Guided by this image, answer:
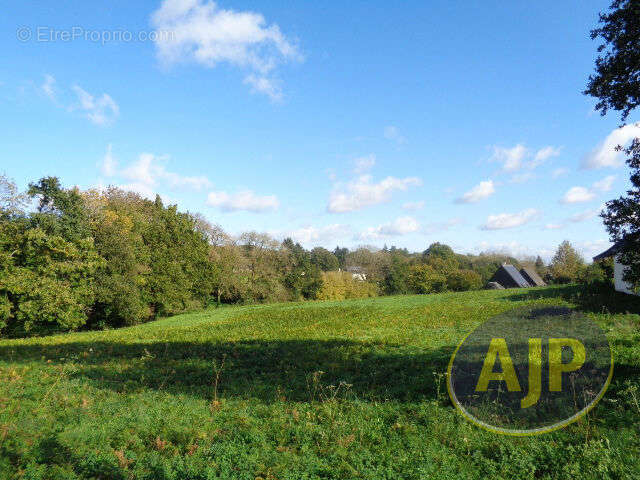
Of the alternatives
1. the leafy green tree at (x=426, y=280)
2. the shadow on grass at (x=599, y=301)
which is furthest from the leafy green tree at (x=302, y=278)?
the shadow on grass at (x=599, y=301)

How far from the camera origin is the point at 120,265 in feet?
99.7

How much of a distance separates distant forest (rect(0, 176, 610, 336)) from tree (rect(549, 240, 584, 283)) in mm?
258

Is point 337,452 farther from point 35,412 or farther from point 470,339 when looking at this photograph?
point 470,339

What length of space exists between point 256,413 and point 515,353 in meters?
6.46

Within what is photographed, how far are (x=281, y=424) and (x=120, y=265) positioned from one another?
29.0 meters

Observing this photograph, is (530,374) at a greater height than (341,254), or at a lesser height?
lesser

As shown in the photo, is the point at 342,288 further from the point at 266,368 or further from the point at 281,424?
the point at 281,424

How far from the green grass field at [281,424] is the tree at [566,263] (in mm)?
51851

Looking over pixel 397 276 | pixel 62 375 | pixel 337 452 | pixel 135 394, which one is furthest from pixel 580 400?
pixel 397 276

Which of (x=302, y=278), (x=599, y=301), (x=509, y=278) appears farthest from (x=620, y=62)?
(x=509, y=278)

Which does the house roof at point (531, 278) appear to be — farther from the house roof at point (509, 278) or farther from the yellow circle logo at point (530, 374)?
the yellow circle logo at point (530, 374)

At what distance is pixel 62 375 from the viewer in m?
9.93

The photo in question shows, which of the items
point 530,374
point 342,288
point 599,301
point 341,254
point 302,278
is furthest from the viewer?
point 341,254

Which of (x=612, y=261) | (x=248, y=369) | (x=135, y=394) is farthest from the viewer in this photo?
(x=612, y=261)
